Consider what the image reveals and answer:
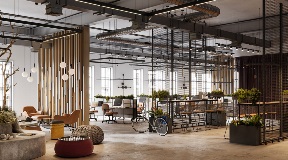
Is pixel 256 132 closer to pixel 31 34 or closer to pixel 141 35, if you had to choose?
pixel 141 35

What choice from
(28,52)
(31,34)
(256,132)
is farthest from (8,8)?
(256,132)

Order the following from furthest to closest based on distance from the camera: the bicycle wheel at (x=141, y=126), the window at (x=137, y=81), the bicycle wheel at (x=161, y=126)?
the window at (x=137, y=81) < the bicycle wheel at (x=141, y=126) < the bicycle wheel at (x=161, y=126)

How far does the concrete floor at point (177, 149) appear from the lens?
8.34 m

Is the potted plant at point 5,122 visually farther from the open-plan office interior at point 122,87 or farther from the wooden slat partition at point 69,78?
the wooden slat partition at point 69,78

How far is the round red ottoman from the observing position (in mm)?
8258

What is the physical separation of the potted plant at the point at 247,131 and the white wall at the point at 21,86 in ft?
40.7

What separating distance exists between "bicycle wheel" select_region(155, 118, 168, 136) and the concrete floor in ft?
1.19

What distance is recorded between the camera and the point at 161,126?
12.5 meters

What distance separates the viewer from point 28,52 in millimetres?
19375

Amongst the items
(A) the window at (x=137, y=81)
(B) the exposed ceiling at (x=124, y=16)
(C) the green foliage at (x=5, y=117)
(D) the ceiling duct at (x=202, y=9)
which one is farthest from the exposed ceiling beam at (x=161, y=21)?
(A) the window at (x=137, y=81)

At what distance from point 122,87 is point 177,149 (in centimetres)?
1525

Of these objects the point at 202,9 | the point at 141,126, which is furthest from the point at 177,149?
the point at 141,126

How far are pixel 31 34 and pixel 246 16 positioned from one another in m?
10.1

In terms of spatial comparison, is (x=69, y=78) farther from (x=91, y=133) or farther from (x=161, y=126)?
(x=91, y=133)
